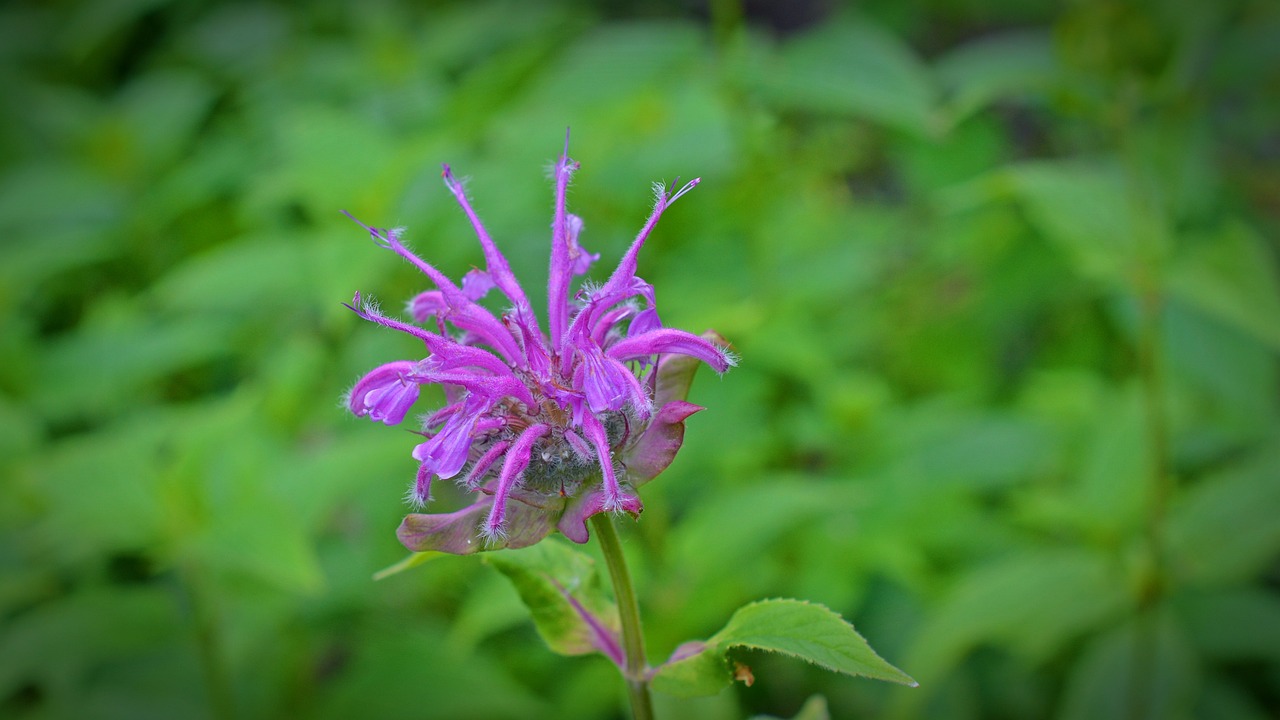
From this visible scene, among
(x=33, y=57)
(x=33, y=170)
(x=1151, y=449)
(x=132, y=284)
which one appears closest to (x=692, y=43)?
(x=1151, y=449)

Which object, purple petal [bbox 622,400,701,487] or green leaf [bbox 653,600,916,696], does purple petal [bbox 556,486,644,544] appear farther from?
green leaf [bbox 653,600,916,696]

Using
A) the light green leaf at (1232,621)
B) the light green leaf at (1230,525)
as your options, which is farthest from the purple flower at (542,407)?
the light green leaf at (1232,621)

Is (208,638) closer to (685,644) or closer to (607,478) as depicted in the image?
(685,644)

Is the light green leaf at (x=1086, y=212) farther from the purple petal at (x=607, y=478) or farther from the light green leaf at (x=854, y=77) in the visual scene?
the purple petal at (x=607, y=478)

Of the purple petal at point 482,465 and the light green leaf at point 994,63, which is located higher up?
the light green leaf at point 994,63

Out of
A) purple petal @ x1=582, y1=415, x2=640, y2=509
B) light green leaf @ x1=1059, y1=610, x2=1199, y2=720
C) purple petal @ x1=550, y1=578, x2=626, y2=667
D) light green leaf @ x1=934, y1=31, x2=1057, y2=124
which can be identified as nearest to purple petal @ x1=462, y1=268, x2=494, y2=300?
purple petal @ x1=582, y1=415, x2=640, y2=509

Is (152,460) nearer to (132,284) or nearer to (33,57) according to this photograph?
(132,284)

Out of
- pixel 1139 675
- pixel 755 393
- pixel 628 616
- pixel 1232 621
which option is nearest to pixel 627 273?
pixel 628 616
